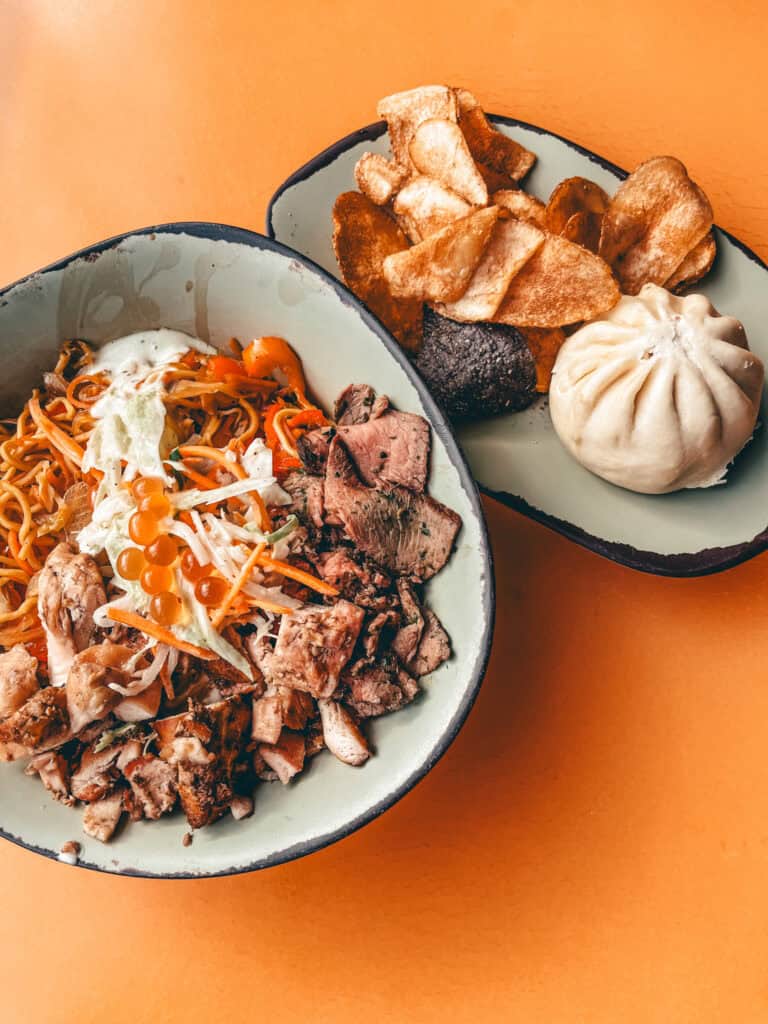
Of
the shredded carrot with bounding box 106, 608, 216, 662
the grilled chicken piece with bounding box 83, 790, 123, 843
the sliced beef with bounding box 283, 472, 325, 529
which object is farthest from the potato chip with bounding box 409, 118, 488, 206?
the grilled chicken piece with bounding box 83, 790, 123, 843

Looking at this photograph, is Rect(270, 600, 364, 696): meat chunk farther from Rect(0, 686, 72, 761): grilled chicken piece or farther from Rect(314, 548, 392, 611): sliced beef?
Rect(0, 686, 72, 761): grilled chicken piece

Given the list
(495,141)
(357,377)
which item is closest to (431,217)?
(495,141)

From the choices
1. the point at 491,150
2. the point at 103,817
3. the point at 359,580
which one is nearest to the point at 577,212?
the point at 491,150

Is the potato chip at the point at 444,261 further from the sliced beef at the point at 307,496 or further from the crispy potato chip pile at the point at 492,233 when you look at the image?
Result: the sliced beef at the point at 307,496

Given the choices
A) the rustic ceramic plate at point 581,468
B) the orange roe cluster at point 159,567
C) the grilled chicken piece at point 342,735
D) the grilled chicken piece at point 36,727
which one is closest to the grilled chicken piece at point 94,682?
the grilled chicken piece at point 36,727

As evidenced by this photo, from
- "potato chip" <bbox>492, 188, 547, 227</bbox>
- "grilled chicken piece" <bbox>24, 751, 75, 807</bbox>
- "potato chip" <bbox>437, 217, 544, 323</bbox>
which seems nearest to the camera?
"grilled chicken piece" <bbox>24, 751, 75, 807</bbox>

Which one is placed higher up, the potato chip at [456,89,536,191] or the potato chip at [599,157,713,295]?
the potato chip at [456,89,536,191]
